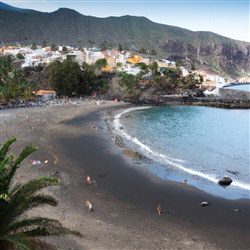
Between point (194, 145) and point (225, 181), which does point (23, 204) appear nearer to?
point (225, 181)

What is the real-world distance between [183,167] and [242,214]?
9.67 meters

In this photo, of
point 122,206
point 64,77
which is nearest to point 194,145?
point 122,206

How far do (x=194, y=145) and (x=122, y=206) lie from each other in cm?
2100

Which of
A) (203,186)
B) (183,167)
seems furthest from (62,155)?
(203,186)

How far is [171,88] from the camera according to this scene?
89.8 meters

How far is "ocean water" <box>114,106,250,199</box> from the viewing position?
82.2ft

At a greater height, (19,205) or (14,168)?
(14,168)

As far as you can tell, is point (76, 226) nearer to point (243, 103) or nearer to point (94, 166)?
point (94, 166)

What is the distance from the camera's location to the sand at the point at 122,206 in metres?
14.7

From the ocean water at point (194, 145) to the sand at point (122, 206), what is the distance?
2419mm

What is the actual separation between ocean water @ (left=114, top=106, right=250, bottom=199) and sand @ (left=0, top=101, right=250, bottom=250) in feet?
7.94

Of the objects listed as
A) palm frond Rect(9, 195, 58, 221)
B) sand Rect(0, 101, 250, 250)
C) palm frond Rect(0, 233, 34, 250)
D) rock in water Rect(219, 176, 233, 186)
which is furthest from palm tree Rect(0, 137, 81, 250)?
rock in water Rect(219, 176, 233, 186)

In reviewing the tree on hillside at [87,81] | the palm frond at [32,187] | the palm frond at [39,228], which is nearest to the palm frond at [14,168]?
the palm frond at [32,187]

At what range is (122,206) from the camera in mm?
18516
